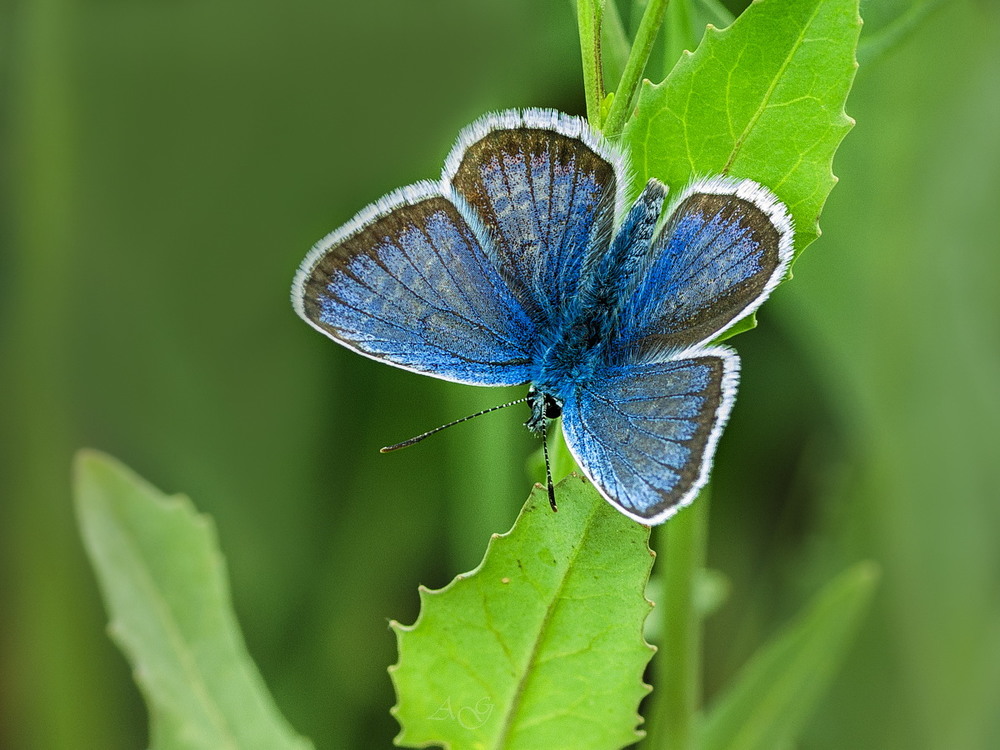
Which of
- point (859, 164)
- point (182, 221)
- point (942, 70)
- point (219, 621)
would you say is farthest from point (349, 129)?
point (219, 621)

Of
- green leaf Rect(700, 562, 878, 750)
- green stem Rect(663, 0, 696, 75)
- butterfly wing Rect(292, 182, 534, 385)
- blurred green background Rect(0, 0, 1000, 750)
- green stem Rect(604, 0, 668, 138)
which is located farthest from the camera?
blurred green background Rect(0, 0, 1000, 750)

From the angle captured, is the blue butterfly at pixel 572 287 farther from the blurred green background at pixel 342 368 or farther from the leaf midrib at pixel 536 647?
the blurred green background at pixel 342 368

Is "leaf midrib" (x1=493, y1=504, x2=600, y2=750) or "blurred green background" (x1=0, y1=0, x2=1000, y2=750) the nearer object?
"leaf midrib" (x1=493, y1=504, x2=600, y2=750)

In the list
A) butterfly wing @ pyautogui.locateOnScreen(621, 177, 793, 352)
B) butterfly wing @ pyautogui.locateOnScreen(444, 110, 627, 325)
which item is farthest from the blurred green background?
butterfly wing @ pyautogui.locateOnScreen(621, 177, 793, 352)

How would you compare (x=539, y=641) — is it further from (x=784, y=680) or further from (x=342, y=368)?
(x=342, y=368)
